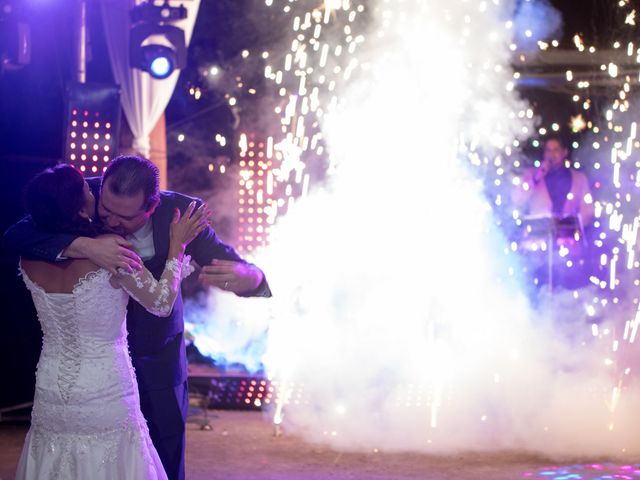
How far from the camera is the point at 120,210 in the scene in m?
3.31

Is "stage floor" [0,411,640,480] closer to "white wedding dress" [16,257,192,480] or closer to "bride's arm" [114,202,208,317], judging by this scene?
"white wedding dress" [16,257,192,480]

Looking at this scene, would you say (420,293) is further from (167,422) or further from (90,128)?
(167,422)

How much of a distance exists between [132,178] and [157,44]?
14.3 feet

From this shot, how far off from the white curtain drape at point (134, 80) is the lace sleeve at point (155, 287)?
17.2 ft

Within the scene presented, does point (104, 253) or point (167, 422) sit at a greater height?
point (104, 253)

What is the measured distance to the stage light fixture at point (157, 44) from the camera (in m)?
7.33

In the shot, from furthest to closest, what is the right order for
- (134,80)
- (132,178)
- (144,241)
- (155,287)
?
1. (134,80)
2. (144,241)
3. (132,178)
4. (155,287)

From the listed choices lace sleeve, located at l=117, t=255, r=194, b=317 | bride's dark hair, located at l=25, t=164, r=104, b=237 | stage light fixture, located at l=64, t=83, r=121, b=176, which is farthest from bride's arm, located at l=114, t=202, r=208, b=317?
stage light fixture, located at l=64, t=83, r=121, b=176

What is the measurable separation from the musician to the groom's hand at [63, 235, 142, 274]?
603 centimetres

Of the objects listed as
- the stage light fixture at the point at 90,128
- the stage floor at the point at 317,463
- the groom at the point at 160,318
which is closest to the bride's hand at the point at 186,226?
the groom at the point at 160,318

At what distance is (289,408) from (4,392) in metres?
2.17

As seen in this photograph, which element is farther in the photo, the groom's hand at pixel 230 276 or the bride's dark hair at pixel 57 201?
the groom's hand at pixel 230 276

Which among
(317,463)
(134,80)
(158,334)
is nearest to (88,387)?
(158,334)

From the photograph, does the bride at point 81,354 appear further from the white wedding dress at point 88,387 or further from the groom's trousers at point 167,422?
the groom's trousers at point 167,422
